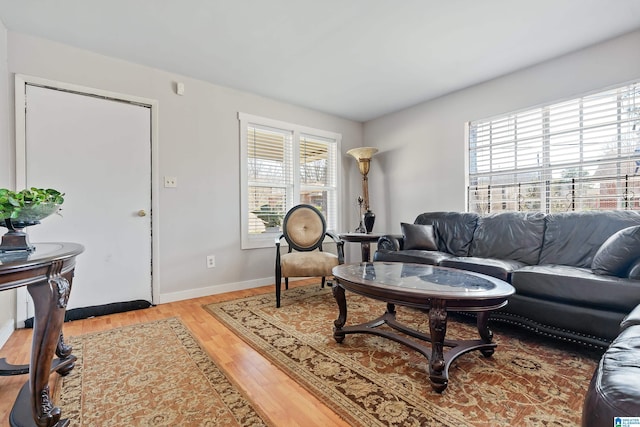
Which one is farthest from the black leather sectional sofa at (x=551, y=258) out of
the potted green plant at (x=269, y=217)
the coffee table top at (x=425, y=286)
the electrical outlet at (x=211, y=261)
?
the electrical outlet at (x=211, y=261)

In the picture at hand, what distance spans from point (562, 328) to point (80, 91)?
4.16 meters

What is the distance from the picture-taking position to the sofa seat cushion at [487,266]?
2.27m

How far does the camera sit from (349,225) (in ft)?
15.7

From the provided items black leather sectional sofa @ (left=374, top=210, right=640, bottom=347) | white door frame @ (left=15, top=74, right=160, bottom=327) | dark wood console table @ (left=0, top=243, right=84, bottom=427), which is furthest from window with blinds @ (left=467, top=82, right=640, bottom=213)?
dark wood console table @ (left=0, top=243, right=84, bottom=427)

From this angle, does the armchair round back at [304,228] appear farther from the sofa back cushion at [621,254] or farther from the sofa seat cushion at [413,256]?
the sofa back cushion at [621,254]

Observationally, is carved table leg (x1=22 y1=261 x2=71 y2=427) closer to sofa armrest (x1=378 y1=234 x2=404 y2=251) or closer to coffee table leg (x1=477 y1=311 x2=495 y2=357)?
coffee table leg (x1=477 y1=311 x2=495 y2=357)

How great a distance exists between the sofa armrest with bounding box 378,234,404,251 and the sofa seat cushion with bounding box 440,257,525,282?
0.57 meters

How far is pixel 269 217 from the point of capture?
3.93 m

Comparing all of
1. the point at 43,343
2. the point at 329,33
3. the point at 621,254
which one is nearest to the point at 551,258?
the point at 621,254

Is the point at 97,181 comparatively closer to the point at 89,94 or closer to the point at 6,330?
the point at 89,94

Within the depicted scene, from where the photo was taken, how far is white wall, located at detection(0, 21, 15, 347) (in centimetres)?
222

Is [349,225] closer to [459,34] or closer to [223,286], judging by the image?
[223,286]

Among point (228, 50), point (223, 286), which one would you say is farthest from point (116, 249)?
point (228, 50)

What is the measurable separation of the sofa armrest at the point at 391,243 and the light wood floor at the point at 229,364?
1708 mm
